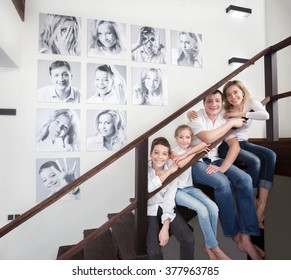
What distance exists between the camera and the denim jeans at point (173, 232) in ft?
3.94

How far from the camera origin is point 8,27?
1745 millimetres

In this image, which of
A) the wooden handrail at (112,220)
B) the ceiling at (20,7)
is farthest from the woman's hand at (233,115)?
the ceiling at (20,7)

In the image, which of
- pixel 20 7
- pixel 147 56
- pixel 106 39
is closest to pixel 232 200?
pixel 147 56

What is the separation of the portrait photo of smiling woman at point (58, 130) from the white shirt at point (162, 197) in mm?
1174

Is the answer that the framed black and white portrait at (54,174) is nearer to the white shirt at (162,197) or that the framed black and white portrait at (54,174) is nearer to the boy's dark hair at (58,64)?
the boy's dark hair at (58,64)

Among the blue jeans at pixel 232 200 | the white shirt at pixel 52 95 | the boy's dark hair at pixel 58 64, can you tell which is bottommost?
the blue jeans at pixel 232 200

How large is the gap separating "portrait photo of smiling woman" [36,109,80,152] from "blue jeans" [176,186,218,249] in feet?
4.37

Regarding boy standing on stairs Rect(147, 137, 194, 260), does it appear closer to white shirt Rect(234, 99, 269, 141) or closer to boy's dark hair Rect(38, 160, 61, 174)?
white shirt Rect(234, 99, 269, 141)

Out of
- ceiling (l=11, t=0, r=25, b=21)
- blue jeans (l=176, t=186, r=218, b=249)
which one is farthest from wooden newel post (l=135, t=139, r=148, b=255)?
ceiling (l=11, t=0, r=25, b=21)

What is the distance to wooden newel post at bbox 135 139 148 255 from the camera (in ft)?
3.94

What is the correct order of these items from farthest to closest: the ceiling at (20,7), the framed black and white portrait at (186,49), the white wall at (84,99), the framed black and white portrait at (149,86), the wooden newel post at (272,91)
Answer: the framed black and white portrait at (186,49), the framed black and white portrait at (149,86), the white wall at (84,99), the ceiling at (20,7), the wooden newel post at (272,91)

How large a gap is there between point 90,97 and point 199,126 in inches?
51.1
